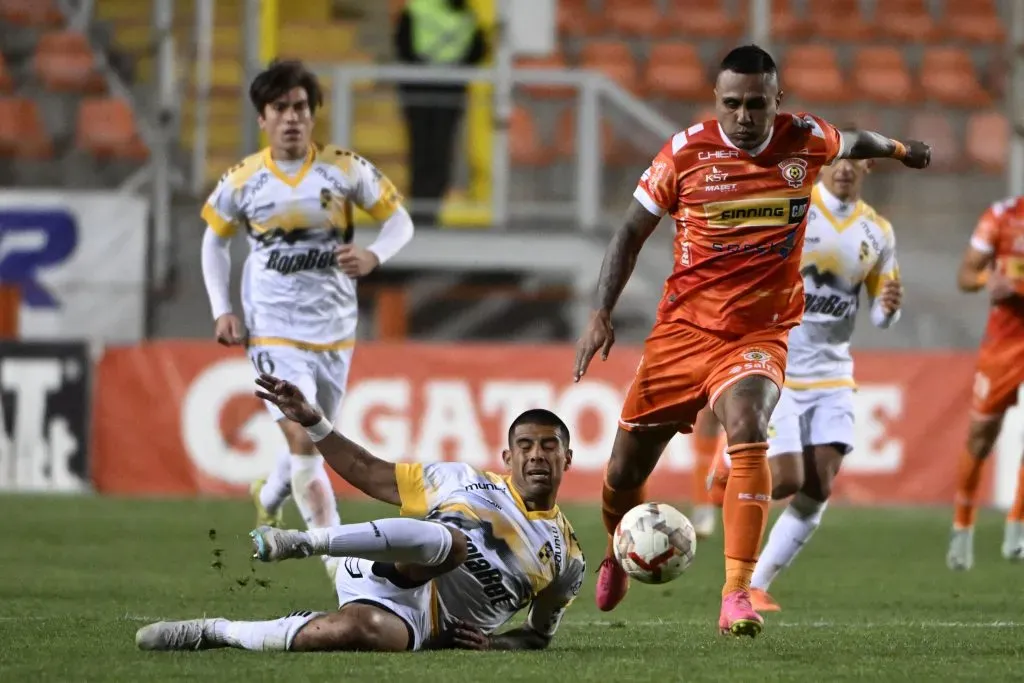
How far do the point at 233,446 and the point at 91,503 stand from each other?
132 cm

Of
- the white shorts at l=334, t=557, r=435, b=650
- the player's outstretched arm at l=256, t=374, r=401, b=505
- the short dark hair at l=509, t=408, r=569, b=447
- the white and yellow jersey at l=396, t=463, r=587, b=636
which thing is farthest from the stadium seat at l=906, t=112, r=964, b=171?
the white shorts at l=334, t=557, r=435, b=650

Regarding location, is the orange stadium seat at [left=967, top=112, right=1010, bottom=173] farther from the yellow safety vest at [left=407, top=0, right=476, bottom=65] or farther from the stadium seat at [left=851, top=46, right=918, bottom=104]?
the yellow safety vest at [left=407, top=0, right=476, bottom=65]

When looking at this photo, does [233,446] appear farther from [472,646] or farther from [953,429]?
[472,646]

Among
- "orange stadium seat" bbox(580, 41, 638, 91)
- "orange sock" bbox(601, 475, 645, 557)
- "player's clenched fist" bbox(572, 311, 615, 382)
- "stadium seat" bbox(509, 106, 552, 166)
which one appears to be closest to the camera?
"player's clenched fist" bbox(572, 311, 615, 382)

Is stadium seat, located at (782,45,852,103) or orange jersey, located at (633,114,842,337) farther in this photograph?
stadium seat, located at (782,45,852,103)

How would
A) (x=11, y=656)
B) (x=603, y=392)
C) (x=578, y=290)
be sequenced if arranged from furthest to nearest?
1. (x=578, y=290)
2. (x=603, y=392)
3. (x=11, y=656)

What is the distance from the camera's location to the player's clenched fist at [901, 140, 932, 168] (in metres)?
7.78

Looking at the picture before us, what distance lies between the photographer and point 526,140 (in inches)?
639

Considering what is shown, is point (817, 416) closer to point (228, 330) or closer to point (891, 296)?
point (891, 296)

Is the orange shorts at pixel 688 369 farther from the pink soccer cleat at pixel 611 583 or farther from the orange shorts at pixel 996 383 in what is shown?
the orange shorts at pixel 996 383

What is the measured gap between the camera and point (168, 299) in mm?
15906

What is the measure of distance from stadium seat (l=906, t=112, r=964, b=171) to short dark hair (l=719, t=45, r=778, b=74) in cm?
1196

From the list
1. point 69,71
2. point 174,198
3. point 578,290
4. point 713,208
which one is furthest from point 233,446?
point 713,208

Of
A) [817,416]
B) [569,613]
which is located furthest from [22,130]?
[569,613]
